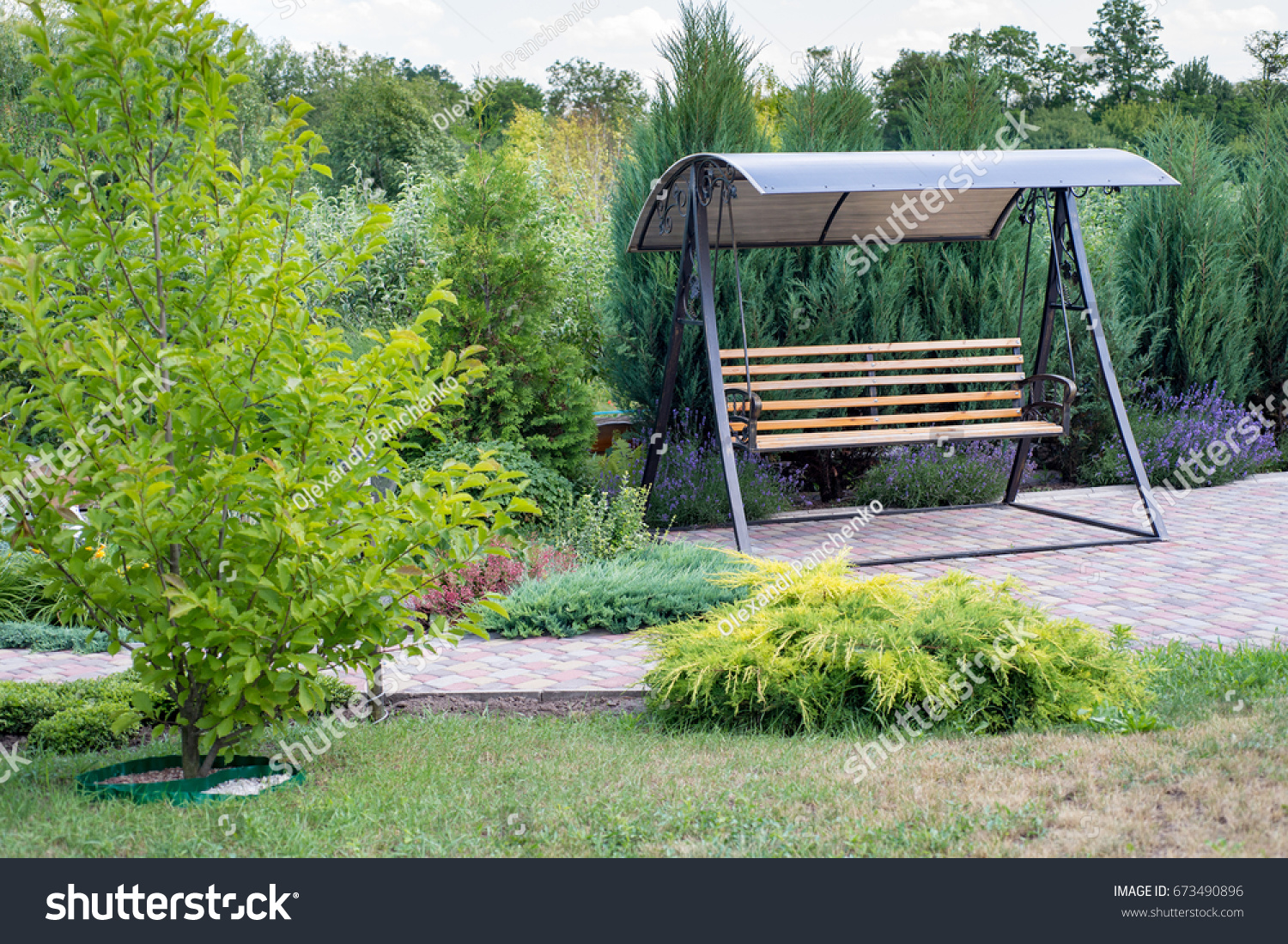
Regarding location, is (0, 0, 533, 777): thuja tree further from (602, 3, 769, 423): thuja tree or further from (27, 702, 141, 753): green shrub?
(602, 3, 769, 423): thuja tree

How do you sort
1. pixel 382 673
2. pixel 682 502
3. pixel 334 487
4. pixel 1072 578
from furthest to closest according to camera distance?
pixel 682 502, pixel 1072 578, pixel 382 673, pixel 334 487

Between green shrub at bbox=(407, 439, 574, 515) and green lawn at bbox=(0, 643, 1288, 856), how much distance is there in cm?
329

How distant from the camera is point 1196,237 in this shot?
10.3 m

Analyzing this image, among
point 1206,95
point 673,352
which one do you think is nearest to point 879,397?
point 673,352

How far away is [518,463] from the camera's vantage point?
278 inches

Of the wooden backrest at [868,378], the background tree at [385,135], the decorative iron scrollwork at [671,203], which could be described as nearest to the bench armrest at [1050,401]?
the wooden backrest at [868,378]

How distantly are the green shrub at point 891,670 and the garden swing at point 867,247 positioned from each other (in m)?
2.23

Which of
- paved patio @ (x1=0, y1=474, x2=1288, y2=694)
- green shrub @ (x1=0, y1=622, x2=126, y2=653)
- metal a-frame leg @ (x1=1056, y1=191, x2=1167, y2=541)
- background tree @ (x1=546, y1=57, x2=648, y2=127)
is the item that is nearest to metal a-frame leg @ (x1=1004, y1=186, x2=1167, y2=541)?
metal a-frame leg @ (x1=1056, y1=191, x2=1167, y2=541)

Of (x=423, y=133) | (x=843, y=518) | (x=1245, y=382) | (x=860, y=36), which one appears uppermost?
(x=423, y=133)

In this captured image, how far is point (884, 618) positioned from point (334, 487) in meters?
2.22

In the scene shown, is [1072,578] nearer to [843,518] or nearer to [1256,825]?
[843,518]

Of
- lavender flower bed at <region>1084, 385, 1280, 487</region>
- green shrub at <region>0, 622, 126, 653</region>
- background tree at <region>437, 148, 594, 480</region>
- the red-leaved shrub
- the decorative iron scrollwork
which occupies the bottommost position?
green shrub at <region>0, 622, 126, 653</region>

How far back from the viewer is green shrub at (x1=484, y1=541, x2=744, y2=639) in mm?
5230

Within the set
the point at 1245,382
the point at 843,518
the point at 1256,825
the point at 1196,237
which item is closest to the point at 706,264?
the point at 843,518
